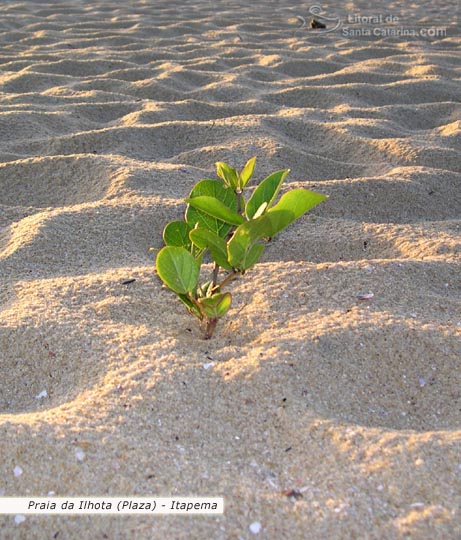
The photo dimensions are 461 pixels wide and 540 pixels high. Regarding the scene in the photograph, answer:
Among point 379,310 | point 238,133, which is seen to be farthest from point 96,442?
point 238,133

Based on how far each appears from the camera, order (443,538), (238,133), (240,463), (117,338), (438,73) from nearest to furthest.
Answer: (443,538) < (240,463) < (117,338) < (238,133) < (438,73)

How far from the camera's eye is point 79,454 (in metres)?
0.89

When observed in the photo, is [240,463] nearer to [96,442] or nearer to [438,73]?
[96,442]

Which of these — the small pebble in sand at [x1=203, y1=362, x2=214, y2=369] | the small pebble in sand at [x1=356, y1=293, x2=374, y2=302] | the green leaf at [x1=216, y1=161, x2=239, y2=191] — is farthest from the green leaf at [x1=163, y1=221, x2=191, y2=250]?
the small pebble in sand at [x1=356, y1=293, x2=374, y2=302]

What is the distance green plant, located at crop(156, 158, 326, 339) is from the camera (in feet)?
3.09

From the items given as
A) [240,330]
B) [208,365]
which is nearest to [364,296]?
[240,330]

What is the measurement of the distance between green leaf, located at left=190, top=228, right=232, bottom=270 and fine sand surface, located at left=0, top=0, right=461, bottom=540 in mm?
167

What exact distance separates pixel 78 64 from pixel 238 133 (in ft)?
4.80

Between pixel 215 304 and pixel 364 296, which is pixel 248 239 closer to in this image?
pixel 215 304

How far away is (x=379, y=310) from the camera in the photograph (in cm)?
121

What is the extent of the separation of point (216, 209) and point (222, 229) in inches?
4.8

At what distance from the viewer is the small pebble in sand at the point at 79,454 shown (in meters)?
0.88

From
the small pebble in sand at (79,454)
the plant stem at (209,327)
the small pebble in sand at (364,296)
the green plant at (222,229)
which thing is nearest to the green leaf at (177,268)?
the green plant at (222,229)

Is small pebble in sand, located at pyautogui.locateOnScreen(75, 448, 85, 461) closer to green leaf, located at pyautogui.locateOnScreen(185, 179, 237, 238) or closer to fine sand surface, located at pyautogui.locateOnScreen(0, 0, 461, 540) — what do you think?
fine sand surface, located at pyautogui.locateOnScreen(0, 0, 461, 540)
